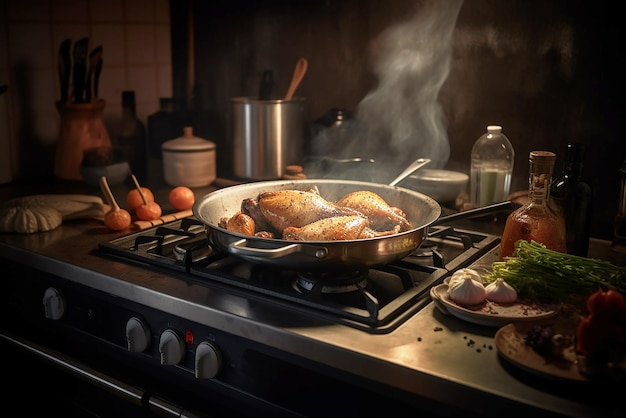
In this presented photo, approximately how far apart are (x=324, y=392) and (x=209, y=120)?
1.47m

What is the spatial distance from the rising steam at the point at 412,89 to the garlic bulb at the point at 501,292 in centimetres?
81

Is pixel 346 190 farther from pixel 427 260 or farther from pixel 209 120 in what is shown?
pixel 209 120

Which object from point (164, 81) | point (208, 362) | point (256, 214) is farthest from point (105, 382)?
point (164, 81)

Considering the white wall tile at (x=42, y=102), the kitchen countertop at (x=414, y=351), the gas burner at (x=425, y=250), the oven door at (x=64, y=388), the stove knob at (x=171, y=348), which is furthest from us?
the white wall tile at (x=42, y=102)

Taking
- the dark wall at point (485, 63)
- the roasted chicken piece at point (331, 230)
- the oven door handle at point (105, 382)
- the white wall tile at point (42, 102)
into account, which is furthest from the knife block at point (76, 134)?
the roasted chicken piece at point (331, 230)

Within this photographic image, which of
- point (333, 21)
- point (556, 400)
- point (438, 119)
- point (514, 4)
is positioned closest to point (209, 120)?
point (333, 21)

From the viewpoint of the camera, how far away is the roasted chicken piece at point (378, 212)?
1.33m

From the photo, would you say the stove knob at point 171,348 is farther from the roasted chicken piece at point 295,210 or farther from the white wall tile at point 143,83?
the white wall tile at point 143,83

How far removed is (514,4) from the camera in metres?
1.61

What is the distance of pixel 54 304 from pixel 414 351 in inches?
30.9

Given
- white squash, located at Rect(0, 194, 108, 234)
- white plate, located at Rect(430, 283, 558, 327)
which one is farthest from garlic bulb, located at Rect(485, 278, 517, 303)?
white squash, located at Rect(0, 194, 108, 234)

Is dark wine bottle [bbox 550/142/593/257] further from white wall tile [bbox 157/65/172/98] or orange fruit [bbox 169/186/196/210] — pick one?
white wall tile [bbox 157/65/172/98]

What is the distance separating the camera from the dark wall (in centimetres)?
153

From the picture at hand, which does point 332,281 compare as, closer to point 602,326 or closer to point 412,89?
point 602,326
